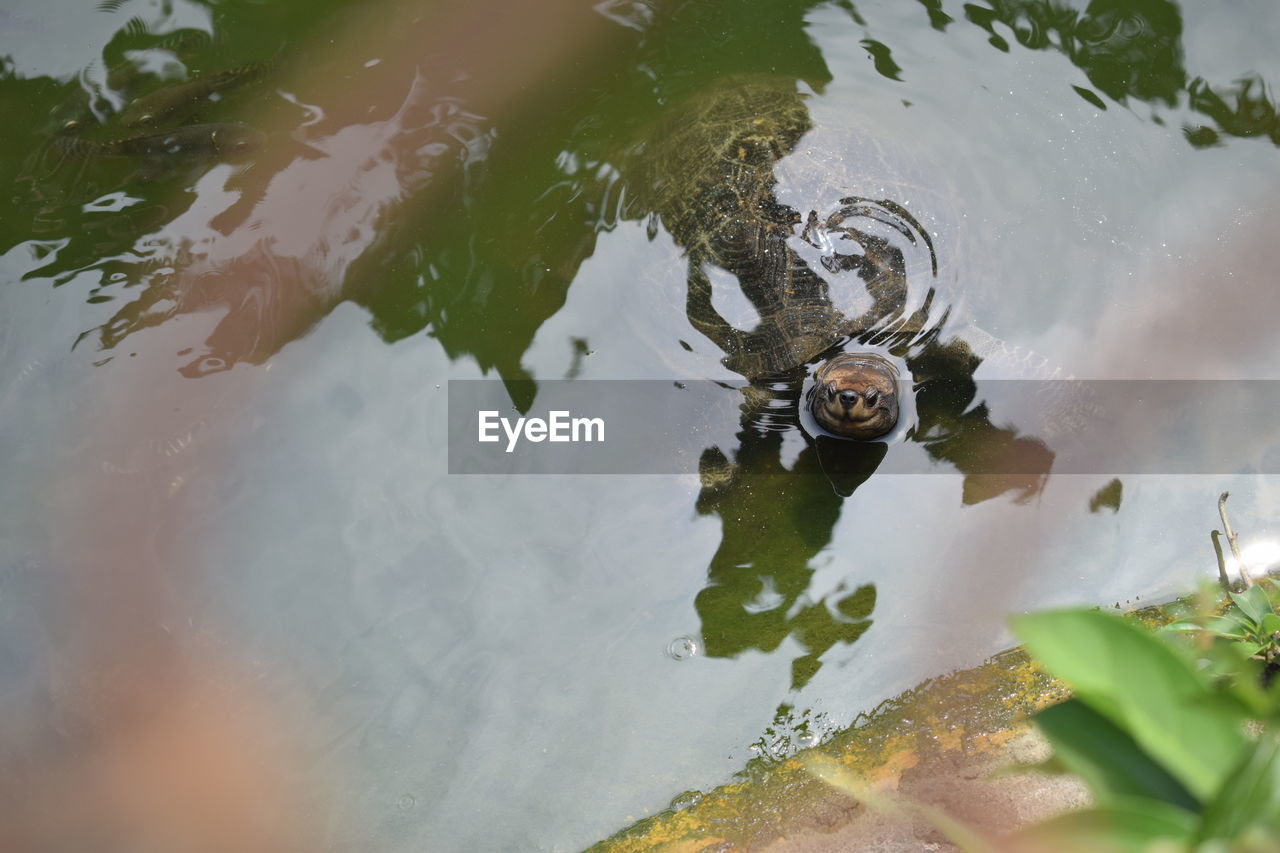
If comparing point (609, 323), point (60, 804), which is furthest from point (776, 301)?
point (60, 804)

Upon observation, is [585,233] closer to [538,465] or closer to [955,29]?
[538,465]

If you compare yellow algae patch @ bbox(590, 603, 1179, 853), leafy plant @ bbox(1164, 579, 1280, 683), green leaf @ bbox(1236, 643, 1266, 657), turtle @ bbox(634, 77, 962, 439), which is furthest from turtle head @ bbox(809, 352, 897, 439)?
green leaf @ bbox(1236, 643, 1266, 657)

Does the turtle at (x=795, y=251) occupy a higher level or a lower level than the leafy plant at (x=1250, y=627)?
higher

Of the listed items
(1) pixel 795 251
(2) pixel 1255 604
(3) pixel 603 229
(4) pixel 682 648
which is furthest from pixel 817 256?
(2) pixel 1255 604

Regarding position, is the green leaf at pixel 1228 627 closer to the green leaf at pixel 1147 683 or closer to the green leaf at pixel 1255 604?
the green leaf at pixel 1255 604

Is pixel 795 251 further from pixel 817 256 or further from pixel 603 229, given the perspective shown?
pixel 603 229

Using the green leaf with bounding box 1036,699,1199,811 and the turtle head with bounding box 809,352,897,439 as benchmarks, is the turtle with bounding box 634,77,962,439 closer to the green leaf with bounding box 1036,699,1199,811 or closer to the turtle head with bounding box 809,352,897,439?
the turtle head with bounding box 809,352,897,439

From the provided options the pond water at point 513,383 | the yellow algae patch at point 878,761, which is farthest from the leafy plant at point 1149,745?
the pond water at point 513,383
